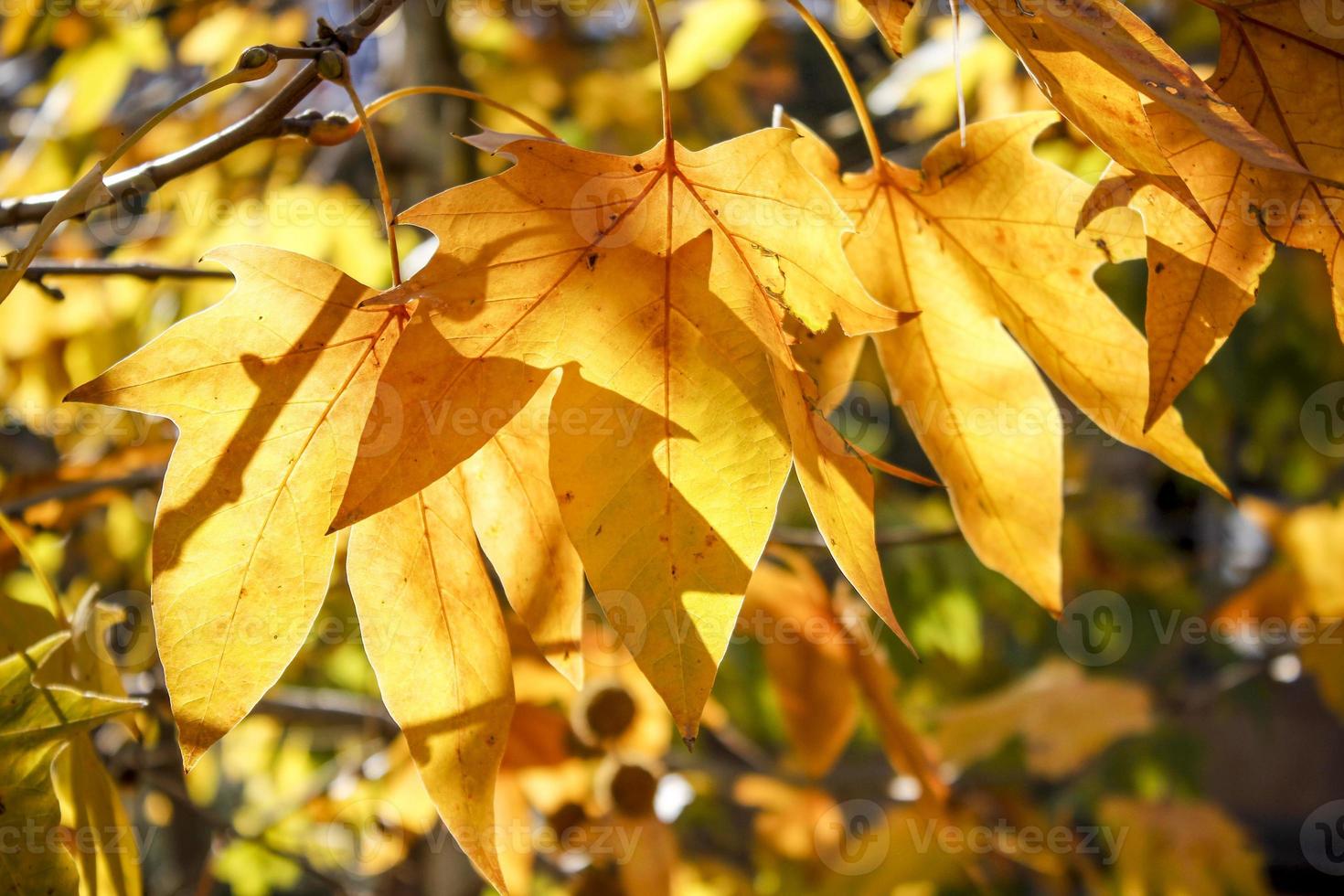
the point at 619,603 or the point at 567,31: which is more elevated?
the point at 619,603

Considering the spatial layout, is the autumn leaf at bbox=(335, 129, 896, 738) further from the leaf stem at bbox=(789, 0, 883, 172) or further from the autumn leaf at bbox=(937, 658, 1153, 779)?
the autumn leaf at bbox=(937, 658, 1153, 779)

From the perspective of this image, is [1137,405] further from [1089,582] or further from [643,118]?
[1089,582]

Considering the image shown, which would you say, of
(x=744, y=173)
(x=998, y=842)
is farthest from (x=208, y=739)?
(x=998, y=842)

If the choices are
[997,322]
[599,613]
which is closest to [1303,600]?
[599,613]

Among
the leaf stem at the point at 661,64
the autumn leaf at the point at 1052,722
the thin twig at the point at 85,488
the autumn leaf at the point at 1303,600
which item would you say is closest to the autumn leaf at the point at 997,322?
the leaf stem at the point at 661,64

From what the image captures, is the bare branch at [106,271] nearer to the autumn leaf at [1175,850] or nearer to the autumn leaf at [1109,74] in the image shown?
the autumn leaf at [1109,74]

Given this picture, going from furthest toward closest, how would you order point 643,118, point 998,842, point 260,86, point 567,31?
point 567,31, point 643,118, point 260,86, point 998,842
